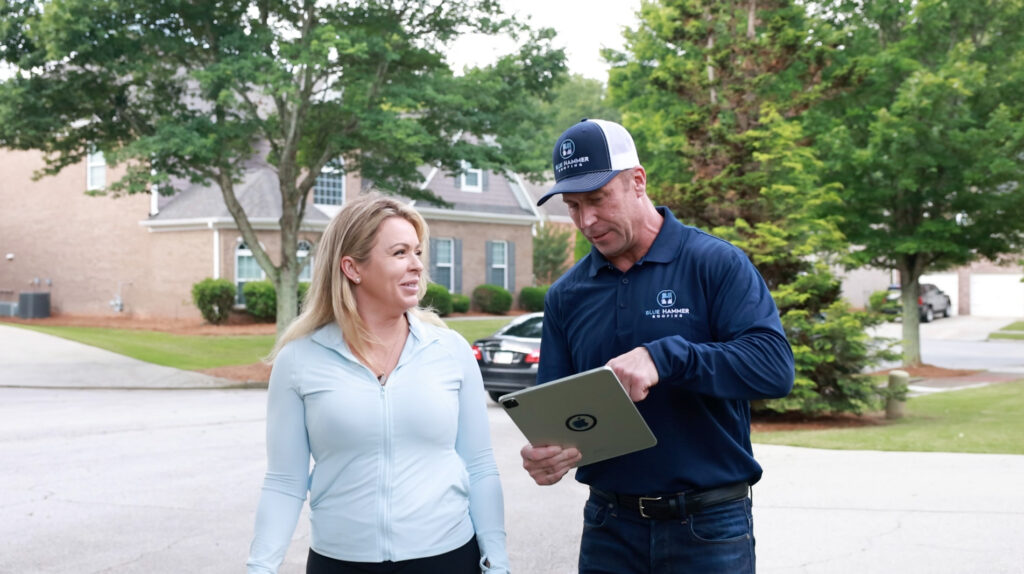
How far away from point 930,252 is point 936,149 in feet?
9.35

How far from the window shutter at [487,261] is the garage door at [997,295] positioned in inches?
1066

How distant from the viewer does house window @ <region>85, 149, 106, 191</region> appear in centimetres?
3603

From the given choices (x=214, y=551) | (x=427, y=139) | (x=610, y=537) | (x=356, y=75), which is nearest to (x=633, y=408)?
(x=610, y=537)

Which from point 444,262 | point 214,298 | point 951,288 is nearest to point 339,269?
point 214,298

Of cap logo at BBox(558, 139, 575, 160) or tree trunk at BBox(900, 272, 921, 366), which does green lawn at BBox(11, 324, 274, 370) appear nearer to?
tree trunk at BBox(900, 272, 921, 366)

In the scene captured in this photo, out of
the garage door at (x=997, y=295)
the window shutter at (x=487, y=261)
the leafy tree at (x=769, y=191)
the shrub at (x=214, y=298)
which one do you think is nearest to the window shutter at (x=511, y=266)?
the window shutter at (x=487, y=261)

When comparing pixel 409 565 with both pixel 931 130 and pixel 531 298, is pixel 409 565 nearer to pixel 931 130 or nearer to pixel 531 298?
pixel 931 130

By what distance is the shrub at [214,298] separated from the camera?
1254 inches

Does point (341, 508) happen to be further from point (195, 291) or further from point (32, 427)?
point (195, 291)

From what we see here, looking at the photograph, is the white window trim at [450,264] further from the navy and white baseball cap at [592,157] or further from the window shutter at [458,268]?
the navy and white baseball cap at [592,157]

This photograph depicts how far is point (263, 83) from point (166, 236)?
58.7 feet

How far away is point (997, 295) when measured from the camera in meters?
51.3

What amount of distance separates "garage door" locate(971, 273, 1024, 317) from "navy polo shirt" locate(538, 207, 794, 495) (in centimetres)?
5361

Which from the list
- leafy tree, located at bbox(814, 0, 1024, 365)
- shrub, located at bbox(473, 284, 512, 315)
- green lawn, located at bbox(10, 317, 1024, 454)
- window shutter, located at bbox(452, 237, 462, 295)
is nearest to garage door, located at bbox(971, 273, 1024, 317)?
shrub, located at bbox(473, 284, 512, 315)
